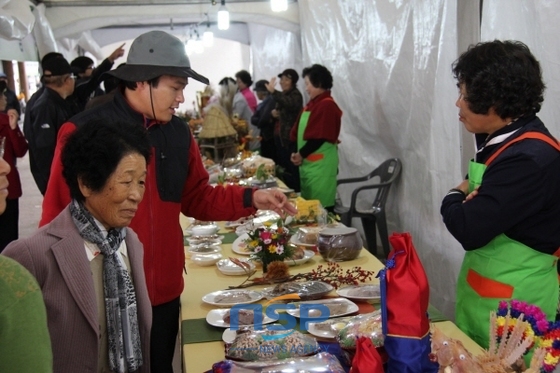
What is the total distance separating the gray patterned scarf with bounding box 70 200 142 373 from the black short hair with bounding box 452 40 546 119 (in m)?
1.18

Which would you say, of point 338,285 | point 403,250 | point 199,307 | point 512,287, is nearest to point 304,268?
point 338,285

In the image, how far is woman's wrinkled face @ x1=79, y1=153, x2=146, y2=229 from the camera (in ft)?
5.66

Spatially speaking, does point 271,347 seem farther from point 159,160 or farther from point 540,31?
point 540,31

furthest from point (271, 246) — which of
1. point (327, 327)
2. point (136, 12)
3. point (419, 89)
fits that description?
point (136, 12)

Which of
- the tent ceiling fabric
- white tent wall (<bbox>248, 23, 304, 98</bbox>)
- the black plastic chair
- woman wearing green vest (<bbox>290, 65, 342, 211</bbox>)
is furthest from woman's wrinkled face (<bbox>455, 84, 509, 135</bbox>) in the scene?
white tent wall (<bbox>248, 23, 304, 98</bbox>)

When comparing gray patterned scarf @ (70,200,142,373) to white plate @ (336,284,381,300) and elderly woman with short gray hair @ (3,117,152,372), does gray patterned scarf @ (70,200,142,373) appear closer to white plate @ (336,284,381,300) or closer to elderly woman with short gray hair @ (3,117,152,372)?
elderly woman with short gray hair @ (3,117,152,372)

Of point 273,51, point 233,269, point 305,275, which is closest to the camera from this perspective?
point 305,275

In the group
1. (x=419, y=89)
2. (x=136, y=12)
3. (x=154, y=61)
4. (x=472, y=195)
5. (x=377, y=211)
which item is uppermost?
(x=136, y=12)

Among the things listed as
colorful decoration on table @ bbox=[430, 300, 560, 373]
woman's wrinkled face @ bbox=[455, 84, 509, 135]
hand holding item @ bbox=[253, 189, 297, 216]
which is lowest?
colorful decoration on table @ bbox=[430, 300, 560, 373]

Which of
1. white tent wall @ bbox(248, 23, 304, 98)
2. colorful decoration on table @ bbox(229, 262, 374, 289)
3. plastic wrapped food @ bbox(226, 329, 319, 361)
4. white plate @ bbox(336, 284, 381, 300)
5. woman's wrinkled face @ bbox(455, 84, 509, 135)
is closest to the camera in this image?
plastic wrapped food @ bbox(226, 329, 319, 361)

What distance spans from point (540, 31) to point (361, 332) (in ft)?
5.35

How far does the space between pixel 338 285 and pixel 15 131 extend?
11.7 ft

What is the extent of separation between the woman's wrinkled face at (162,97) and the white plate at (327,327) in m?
0.85

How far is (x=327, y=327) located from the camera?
2.00 metres
